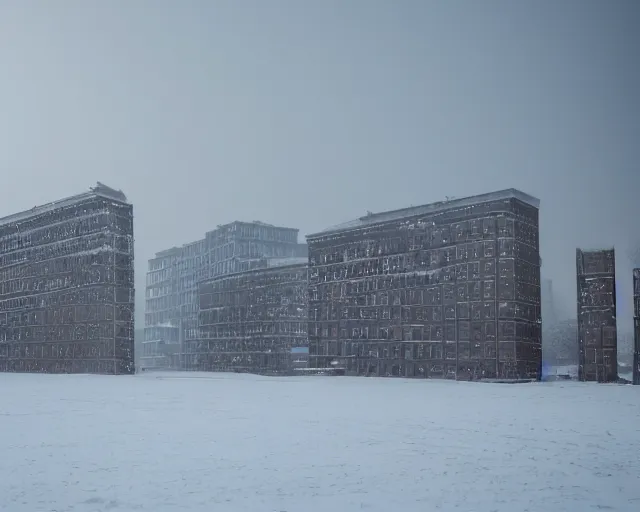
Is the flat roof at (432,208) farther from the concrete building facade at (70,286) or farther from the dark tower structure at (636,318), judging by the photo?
the concrete building facade at (70,286)

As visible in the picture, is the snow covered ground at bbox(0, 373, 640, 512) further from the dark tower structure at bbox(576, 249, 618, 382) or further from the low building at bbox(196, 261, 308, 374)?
the low building at bbox(196, 261, 308, 374)

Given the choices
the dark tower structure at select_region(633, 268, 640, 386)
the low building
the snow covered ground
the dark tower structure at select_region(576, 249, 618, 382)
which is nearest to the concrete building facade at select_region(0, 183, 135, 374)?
the low building

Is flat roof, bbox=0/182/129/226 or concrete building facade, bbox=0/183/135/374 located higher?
flat roof, bbox=0/182/129/226

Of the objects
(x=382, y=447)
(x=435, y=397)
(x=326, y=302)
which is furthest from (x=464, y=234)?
(x=382, y=447)

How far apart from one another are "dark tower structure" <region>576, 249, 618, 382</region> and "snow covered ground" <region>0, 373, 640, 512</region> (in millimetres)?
34881

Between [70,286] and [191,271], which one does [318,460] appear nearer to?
[70,286]

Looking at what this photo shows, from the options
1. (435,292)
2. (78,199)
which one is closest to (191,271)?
(78,199)

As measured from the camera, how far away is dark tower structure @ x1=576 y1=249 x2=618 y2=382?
62469 millimetres

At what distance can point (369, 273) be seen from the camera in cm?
8412

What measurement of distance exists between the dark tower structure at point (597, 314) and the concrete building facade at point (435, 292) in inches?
284

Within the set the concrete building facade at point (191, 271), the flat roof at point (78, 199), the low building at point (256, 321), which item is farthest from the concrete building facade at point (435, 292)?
the concrete building facade at point (191, 271)

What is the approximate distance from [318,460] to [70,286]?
79.6 metres

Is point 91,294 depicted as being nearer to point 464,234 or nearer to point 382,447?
point 464,234

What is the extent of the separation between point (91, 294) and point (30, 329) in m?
15.2
